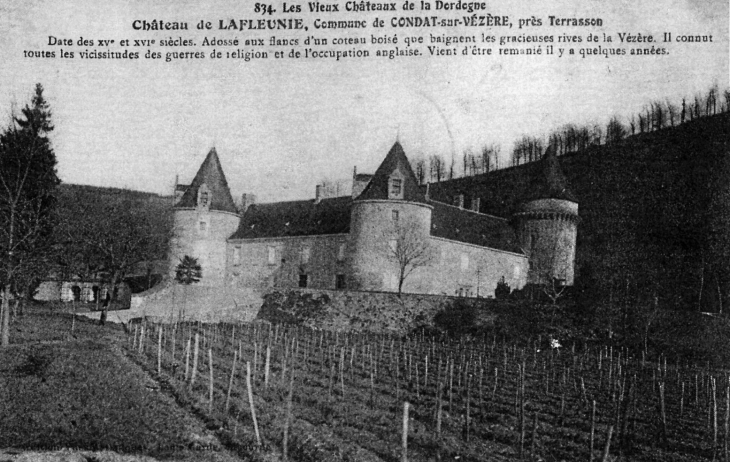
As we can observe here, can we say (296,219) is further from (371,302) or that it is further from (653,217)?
(653,217)

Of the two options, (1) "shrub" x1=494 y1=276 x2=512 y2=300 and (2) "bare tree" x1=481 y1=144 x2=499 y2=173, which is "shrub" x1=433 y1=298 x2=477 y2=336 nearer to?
(1) "shrub" x1=494 y1=276 x2=512 y2=300

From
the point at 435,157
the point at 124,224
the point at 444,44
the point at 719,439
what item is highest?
the point at 435,157

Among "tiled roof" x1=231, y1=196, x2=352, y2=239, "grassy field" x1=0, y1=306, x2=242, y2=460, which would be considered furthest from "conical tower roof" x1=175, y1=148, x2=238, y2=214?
"grassy field" x1=0, y1=306, x2=242, y2=460

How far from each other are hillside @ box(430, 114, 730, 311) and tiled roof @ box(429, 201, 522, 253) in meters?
2.89

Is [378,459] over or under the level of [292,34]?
under

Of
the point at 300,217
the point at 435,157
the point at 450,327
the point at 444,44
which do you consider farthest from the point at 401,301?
the point at 435,157

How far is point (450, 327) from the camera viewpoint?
2383cm

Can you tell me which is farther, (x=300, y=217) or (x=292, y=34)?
(x=300, y=217)

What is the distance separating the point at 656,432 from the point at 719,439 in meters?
1.10

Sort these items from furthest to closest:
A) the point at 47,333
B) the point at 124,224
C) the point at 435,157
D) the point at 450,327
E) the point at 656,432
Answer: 1. the point at 435,157
2. the point at 124,224
3. the point at 450,327
4. the point at 47,333
5. the point at 656,432

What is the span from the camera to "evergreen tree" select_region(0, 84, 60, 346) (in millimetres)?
15009

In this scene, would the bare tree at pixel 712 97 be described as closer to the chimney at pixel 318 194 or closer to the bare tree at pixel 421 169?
the chimney at pixel 318 194

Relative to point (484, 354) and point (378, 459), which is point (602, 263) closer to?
point (484, 354)

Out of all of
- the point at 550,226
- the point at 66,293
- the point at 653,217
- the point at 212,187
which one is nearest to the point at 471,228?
the point at 550,226
